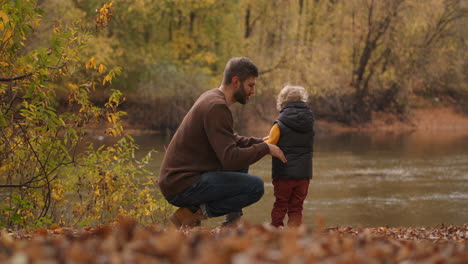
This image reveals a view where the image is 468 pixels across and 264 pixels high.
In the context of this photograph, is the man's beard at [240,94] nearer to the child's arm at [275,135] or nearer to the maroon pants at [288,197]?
the child's arm at [275,135]

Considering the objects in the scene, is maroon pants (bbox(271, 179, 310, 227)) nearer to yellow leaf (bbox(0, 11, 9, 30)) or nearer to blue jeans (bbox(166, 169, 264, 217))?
blue jeans (bbox(166, 169, 264, 217))

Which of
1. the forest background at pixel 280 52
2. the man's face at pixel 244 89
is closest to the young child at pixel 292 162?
the man's face at pixel 244 89

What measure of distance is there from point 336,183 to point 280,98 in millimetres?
7094

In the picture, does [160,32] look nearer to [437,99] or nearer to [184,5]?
[184,5]

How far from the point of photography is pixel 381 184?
1348 centimetres

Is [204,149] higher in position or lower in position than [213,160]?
higher

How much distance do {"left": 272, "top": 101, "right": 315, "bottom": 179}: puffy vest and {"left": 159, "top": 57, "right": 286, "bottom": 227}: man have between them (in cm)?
87

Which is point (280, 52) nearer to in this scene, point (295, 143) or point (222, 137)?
point (295, 143)

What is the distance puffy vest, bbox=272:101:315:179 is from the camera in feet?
21.0

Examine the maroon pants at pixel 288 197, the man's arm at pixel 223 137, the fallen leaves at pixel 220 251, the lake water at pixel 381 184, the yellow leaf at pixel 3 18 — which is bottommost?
the lake water at pixel 381 184

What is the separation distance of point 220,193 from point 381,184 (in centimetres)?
885

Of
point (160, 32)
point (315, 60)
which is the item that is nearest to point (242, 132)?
point (315, 60)

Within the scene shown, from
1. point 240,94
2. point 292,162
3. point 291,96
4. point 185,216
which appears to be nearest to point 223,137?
point 240,94

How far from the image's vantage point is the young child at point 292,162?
640 centimetres
